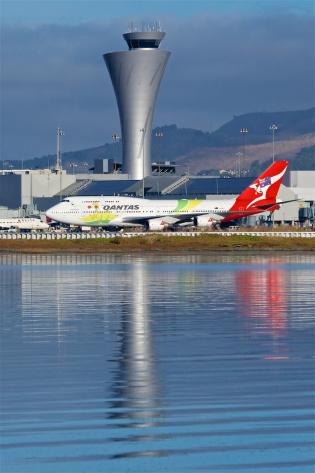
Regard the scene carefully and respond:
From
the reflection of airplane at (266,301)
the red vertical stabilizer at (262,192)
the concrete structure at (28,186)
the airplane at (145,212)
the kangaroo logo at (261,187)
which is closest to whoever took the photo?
the reflection of airplane at (266,301)

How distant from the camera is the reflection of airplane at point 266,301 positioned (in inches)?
1361

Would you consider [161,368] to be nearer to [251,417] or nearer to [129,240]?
[251,417]

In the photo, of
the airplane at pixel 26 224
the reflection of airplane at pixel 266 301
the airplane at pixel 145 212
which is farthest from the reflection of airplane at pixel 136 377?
the airplane at pixel 26 224

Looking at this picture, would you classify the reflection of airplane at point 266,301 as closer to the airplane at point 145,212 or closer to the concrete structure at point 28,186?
the airplane at point 145,212

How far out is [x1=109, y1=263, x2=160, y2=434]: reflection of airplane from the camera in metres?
20.9

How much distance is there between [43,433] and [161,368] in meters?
7.80

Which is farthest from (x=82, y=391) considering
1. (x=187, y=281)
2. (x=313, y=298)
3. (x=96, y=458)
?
(x=187, y=281)

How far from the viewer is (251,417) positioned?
20531 millimetres

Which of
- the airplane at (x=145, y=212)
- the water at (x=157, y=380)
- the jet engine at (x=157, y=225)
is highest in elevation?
the airplane at (x=145, y=212)

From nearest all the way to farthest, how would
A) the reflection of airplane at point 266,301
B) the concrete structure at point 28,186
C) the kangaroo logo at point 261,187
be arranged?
the reflection of airplane at point 266,301
the kangaroo logo at point 261,187
the concrete structure at point 28,186

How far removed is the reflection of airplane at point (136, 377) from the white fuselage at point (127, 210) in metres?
90.5

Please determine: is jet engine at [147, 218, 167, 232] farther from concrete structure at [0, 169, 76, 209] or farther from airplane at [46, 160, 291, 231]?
concrete structure at [0, 169, 76, 209]

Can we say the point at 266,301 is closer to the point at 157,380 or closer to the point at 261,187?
the point at 157,380

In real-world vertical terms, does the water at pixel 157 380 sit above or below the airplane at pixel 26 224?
below
